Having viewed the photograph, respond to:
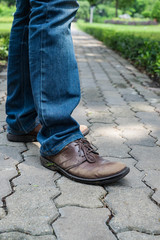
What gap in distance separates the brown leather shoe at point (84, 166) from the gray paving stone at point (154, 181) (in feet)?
0.55

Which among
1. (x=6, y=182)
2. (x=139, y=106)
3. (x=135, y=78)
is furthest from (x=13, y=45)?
(x=135, y=78)

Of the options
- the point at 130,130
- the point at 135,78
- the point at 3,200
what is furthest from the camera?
the point at 135,78

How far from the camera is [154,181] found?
1.75 metres

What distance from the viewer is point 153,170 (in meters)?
1.88

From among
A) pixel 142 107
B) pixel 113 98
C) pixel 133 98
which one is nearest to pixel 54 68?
pixel 142 107

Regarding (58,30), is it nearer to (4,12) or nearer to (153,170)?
(153,170)

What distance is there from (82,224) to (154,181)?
582 mm

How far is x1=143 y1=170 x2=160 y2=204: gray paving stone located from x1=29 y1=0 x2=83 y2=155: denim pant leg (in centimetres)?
45

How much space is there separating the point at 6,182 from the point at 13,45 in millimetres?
848

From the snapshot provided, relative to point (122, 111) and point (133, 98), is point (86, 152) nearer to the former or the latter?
point (122, 111)

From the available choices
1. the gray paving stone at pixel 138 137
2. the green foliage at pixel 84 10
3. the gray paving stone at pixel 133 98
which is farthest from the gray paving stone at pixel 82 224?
the green foliage at pixel 84 10

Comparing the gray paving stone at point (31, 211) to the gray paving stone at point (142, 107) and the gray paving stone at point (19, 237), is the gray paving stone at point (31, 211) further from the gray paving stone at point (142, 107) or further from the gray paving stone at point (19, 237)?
the gray paving stone at point (142, 107)

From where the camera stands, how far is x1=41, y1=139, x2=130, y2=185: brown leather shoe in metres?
1.62

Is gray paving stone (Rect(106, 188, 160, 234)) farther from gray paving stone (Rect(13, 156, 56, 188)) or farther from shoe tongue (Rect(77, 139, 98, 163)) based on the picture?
gray paving stone (Rect(13, 156, 56, 188))
